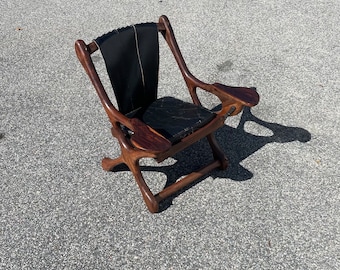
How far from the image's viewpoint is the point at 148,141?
80.0 inches

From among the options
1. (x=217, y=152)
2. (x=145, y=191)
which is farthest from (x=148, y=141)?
(x=217, y=152)

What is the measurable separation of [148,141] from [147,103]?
0.72 m

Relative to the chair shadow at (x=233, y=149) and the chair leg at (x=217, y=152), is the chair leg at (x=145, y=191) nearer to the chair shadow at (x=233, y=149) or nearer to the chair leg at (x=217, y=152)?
the chair shadow at (x=233, y=149)

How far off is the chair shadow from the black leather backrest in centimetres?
47

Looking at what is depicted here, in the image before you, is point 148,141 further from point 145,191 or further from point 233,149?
point 233,149

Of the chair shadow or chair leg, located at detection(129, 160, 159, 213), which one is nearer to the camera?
chair leg, located at detection(129, 160, 159, 213)

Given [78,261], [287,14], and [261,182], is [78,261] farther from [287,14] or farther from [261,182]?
[287,14]

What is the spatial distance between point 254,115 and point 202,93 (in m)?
0.47

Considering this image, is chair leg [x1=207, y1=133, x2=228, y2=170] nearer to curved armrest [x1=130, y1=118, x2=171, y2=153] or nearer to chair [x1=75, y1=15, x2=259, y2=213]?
chair [x1=75, y1=15, x2=259, y2=213]

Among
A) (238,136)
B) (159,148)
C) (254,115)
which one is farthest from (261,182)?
(159,148)

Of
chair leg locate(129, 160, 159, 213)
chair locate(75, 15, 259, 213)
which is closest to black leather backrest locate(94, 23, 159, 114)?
chair locate(75, 15, 259, 213)

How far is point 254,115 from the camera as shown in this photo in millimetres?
3221

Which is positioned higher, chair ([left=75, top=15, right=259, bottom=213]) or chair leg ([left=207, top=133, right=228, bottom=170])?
chair ([left=75, top=15, right=259, bottom=213])

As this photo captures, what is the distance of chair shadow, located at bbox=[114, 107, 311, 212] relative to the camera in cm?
276
